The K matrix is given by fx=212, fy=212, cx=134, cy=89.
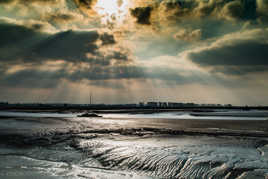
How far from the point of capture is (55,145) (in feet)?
44.6

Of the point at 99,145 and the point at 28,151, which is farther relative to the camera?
the point at 99,145

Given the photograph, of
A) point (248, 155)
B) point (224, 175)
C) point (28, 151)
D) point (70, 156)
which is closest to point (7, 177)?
point (70, 156)

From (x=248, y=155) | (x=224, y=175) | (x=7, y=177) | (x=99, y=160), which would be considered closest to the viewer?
(x=7, y=177)

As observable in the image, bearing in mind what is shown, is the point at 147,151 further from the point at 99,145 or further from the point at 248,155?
the point at 248,155

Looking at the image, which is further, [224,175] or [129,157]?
[129,157]

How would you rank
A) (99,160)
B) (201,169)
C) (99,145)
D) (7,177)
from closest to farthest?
(7,177) → (201,169) → (99,160) → (99,145)

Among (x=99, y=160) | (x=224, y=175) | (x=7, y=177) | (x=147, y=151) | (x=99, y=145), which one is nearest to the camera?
(x=7, y=177)

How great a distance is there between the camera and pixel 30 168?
846cm

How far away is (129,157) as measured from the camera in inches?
409

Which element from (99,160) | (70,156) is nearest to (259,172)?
(99,160)

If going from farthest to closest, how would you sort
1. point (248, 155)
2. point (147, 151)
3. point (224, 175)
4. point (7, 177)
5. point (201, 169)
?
point (147, 151), point (248, 155), point (201, 169), point (224, 175), point (7, 177)

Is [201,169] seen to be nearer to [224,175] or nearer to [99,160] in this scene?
[224,175]

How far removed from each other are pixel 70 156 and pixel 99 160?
175 cm

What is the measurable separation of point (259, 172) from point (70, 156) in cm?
845
